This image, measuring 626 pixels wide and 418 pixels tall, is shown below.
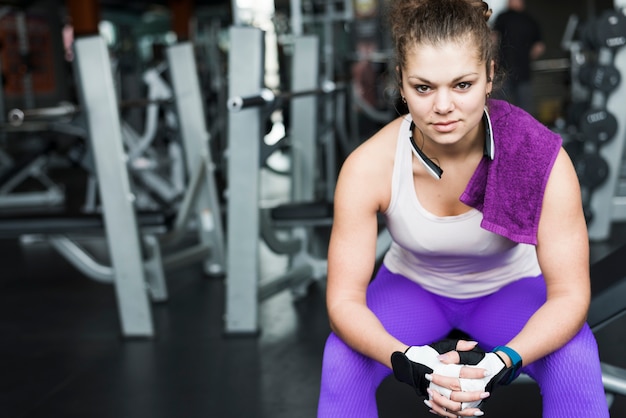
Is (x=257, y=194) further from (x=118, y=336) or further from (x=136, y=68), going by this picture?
(x=136, y=68)

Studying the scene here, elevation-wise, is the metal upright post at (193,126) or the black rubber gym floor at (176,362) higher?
the metal upright post at (193,126)

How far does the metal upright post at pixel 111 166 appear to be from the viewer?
1.99 meters

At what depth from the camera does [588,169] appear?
301 centimetres

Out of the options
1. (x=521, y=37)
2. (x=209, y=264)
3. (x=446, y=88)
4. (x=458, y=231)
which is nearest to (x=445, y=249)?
(x=458, y=231)

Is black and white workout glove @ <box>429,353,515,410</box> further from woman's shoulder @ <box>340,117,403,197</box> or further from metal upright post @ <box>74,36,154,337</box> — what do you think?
metal upright post @ <box>74,36,154,337</box>

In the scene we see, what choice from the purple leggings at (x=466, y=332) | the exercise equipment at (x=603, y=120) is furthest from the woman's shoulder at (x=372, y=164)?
the exercise equipment at (x=603, y=120)

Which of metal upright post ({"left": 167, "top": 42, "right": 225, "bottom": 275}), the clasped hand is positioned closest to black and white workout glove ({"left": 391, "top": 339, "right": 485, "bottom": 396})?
the clasped hand

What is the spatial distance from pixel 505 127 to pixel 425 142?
0.37ft

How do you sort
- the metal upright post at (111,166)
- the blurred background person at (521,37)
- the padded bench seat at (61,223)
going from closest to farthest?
1. the metal upright post at (111,166)
2. the padded bench seat at (61,223)
3. the blurred background person at (521,37)

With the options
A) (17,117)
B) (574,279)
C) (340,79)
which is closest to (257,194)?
(17,117)

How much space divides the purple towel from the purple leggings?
15 centimetres

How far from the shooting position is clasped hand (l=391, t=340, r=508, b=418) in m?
0.86

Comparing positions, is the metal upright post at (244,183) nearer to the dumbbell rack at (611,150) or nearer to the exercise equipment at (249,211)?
the exercise equipment at (249,211)

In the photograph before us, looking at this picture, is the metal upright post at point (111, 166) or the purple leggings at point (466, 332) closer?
the purple leggings at point (466, 332)
